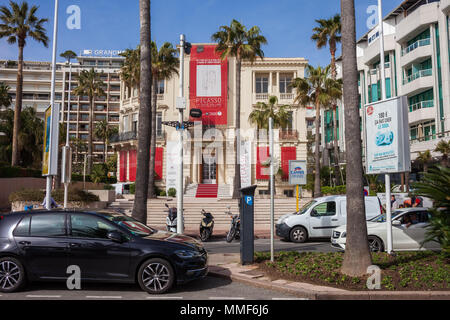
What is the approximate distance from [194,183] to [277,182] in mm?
8185

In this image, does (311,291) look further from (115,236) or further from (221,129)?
(221,129)

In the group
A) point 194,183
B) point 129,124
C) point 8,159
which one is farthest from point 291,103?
point 8,159

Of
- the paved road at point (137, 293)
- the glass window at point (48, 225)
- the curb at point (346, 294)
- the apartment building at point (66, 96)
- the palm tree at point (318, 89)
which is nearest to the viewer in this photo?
the curb at point (346, 294)

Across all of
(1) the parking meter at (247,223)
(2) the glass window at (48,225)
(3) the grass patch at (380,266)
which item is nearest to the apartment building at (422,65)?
(3) the grass patch at (380,266)

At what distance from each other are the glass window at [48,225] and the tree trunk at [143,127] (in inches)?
165

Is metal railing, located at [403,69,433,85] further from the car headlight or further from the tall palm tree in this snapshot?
the car headlight

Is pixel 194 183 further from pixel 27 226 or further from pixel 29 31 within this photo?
pixel 27 226

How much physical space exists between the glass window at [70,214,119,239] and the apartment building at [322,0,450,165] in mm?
29009

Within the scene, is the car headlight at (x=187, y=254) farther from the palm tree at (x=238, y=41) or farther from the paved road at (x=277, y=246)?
the palm tree at (x=238, y=41)

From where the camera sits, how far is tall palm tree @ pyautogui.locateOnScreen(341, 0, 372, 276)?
698 cm

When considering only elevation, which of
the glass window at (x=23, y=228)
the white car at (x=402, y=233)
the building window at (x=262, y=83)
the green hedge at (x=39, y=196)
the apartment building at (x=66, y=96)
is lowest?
the white car at (x=402, y=233)

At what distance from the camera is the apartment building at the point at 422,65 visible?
30094 millimetres

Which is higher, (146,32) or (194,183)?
(146,32)

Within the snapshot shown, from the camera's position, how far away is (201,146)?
3619 centimetres
